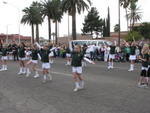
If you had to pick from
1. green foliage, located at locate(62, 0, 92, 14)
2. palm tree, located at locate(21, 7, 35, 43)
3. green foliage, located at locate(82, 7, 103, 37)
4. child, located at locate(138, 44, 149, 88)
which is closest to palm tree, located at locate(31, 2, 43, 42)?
palm tree, located at locate(21, 7, 35, 43)

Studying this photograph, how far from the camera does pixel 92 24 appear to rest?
108 meters

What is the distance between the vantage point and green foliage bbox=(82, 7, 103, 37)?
108250 mm

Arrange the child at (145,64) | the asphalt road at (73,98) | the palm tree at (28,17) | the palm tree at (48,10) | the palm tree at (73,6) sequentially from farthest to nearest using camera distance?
1. the palm tree at (28,17)
2. the palm tree at (48,10)
3. the palm tree at (73,6)
4. the child at (145,64)
5. the asphalt road at (73,98)

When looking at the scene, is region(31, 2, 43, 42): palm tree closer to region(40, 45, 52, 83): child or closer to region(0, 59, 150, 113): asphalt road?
region(40, 45, 52, 83): child

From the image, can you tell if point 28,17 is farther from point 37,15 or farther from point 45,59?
point 45,59

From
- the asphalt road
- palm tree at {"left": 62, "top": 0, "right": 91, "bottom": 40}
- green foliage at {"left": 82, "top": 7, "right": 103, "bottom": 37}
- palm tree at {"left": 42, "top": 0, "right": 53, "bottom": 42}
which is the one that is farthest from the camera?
green foliage at {"left": 82, "top": 7, "right": 103, "bottom": 37}

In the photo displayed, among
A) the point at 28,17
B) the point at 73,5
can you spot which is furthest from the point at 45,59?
the point at 28,17

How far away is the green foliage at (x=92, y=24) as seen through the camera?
10825cm

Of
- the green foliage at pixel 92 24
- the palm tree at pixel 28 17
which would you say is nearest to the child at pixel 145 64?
the palm tree at pixel 28 17

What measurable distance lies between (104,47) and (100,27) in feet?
250

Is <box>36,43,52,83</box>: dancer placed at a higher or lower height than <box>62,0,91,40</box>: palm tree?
lower

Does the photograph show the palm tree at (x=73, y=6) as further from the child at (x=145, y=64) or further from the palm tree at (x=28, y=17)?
the child at (x=145, y=64)

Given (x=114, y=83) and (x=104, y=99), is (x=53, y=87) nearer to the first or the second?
(x=114, y=83)

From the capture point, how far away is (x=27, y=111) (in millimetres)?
9586
